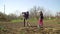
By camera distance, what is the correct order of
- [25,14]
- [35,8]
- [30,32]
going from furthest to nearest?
[35,8] < [25,14] < [30,32]

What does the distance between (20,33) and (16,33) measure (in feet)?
0.68

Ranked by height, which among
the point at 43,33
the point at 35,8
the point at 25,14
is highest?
the point at 35,8

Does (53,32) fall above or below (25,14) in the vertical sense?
below

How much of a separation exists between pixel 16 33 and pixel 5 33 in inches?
19.4

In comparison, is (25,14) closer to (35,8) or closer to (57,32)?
(57,32)

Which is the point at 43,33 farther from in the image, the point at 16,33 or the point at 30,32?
the point at 16,33

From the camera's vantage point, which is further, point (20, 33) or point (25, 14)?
point (25, 14)

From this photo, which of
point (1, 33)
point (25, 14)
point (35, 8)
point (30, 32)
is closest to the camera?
point (1, 33)

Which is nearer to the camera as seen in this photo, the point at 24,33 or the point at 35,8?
the point at 24,33

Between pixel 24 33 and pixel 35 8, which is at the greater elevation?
pixel 35 8

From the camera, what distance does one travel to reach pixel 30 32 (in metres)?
7.16

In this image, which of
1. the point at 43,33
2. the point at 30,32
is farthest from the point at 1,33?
the point at 43,33

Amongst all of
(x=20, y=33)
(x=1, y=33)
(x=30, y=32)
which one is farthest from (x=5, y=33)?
(x=30, y=32)

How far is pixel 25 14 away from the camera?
986 centimetres
